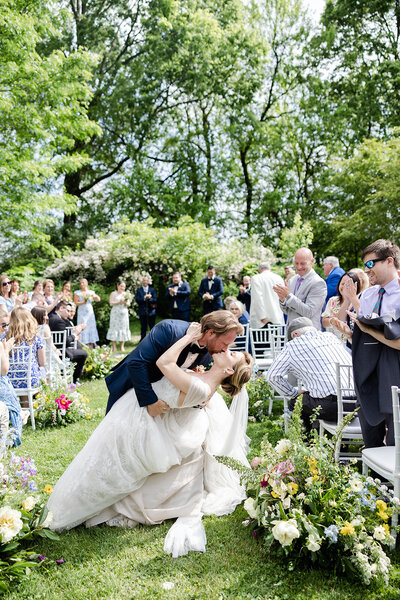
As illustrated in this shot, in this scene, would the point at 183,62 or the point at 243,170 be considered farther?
the point at 243,170

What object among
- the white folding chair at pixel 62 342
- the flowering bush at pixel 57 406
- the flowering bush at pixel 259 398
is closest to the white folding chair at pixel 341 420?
the flowering bush at pixel 259 398

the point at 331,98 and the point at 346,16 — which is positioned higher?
the point at 346,16

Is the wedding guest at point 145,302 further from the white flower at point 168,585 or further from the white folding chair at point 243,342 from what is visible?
the white flower at point 168,585

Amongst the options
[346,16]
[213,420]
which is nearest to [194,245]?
[213,420]

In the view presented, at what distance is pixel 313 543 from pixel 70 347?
654 cm

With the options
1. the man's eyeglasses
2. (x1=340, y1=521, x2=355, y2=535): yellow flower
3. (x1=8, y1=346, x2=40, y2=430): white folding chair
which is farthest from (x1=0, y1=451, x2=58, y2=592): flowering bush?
the man's eyeglasses

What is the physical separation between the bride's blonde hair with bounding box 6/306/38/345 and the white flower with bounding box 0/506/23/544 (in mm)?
3475

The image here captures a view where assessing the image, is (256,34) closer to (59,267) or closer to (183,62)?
(183,62)

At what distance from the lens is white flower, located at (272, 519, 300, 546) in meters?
2.69

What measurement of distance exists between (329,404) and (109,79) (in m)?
21.6

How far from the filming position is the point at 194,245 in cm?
1600

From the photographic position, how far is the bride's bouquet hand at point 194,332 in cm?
333

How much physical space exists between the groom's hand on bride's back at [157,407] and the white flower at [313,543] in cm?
129

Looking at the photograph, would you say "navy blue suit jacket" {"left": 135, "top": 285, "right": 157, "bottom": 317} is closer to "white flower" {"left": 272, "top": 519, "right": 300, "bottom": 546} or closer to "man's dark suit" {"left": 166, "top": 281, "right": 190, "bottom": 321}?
"man's dark suit" {"left": 166, "top": 281, "right": 190, "bottom": 321}
